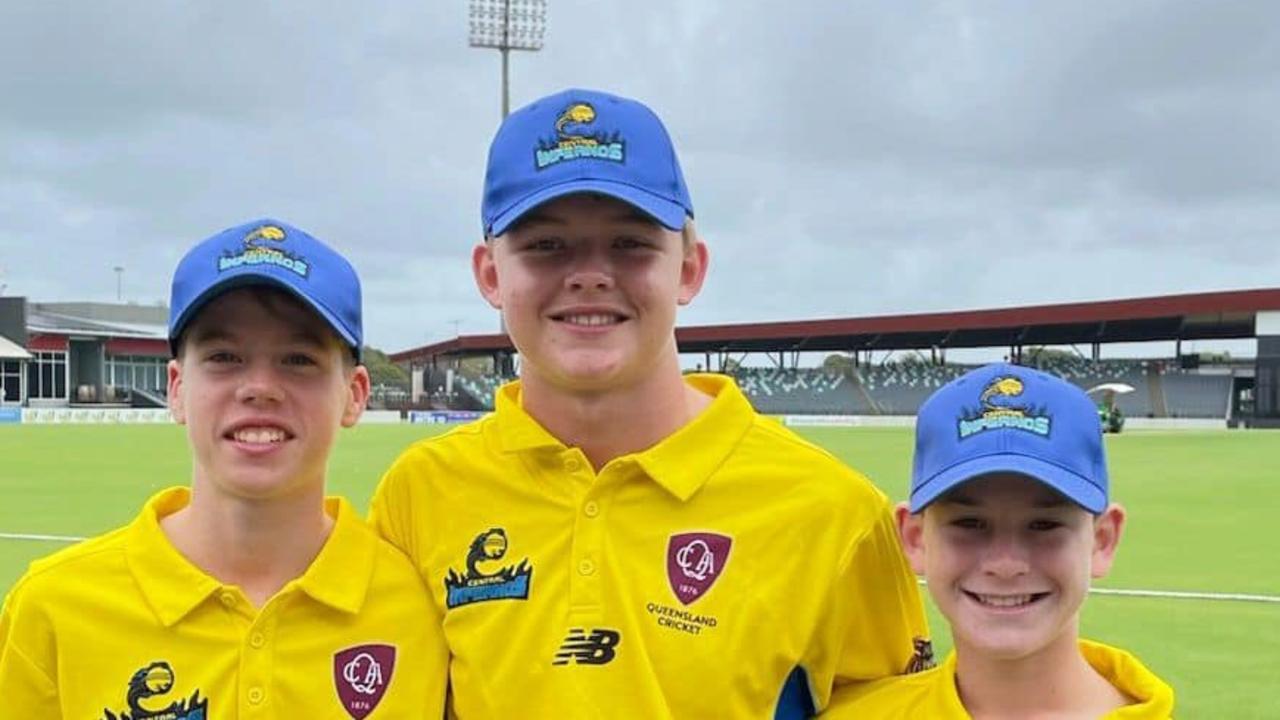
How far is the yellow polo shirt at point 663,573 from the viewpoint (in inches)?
89.4

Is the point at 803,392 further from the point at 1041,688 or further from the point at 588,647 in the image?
the point at 588,647

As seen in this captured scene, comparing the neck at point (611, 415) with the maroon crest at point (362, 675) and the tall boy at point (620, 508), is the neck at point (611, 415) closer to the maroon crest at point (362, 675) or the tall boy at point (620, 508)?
the tall boy at point (620, 508)

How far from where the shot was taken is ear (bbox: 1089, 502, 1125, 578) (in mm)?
2367

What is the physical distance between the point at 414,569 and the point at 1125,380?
5455 cm

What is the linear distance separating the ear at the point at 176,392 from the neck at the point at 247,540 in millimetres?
154

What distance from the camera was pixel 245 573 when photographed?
244cm

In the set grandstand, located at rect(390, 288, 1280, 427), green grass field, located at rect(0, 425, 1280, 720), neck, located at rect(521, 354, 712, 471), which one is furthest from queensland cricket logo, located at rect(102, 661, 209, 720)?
grandstand, located at rect(390, 288, 1280, 427)

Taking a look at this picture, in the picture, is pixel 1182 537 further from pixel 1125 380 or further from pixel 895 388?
pixel 895 388

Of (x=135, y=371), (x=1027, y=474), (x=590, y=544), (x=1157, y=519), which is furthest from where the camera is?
(x=135, y=371)

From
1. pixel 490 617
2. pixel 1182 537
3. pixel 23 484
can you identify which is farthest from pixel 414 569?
pixel 23 484

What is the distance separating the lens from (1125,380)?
173ft

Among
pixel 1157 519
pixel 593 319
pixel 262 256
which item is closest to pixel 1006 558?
pixel 593 319

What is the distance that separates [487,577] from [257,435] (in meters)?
0.53

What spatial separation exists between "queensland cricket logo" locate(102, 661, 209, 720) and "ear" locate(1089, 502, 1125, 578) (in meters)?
1.74
